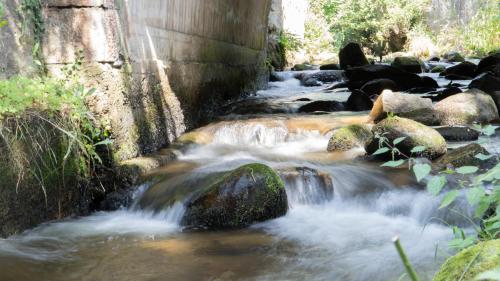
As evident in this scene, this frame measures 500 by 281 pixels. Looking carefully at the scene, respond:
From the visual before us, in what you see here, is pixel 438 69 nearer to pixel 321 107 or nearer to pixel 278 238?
pixel 321 107

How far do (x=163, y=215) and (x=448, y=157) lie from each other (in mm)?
2795

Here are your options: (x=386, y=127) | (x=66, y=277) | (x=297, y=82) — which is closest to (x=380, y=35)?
(x=297, y=82)

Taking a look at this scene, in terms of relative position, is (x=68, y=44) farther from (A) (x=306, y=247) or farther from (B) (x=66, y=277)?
(A) (x=306, y=247)

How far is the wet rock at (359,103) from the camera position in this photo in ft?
29.0

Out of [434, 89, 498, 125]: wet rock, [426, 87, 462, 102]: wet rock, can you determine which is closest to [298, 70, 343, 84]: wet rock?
[426, 87, 462, 102]: wet rock

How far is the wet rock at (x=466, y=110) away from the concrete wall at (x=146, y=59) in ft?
11.4

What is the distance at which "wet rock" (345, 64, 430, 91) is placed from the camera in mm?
11266

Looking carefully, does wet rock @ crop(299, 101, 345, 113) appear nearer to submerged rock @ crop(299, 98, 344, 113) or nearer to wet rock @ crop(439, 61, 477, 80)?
submerged rock @ crop(299, 98, 344, 113)


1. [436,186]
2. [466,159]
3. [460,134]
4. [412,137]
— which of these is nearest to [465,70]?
Result: [460,134]

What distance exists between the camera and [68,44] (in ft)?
14.6

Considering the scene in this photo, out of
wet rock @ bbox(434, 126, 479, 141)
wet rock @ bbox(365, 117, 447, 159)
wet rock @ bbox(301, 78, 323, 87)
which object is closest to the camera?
wet rock @ bbox(365, 117, 447, 159)

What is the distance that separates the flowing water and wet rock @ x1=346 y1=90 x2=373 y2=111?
3.46 meters

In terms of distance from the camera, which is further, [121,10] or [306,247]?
[121,10]

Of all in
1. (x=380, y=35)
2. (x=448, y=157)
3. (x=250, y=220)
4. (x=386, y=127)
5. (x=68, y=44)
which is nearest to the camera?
(x=250, y=220)
